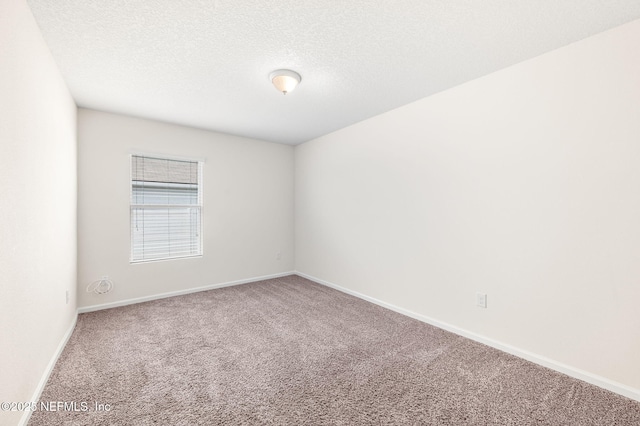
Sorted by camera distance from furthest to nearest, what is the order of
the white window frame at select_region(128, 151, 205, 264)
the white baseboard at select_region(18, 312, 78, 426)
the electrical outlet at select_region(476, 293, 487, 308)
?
the white window frame at select_region(128, 151, 205, 264) < the electrical outlet at select_region(476, 293, 487, 308) < the white baseboard at select_region(18, 312, 78, 426)

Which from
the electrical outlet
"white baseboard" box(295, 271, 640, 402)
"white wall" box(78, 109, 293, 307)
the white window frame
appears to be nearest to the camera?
"white baseboard" box(295, 271, 640, 402)

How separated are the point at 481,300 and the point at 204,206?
371 cm

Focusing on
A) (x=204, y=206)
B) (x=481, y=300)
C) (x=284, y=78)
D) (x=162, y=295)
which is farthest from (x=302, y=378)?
(x=204, y=206)

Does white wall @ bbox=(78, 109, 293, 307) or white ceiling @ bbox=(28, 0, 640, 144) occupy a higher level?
white ceiling @ bbox=(28, 0, 640, 144)

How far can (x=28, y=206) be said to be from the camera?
5.46 ft

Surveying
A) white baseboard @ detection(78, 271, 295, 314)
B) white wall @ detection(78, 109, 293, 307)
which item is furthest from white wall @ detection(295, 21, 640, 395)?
white baseboard @ detection(78, 271, 295, 314)

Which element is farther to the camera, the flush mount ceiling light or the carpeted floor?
the flush mount ceiling light

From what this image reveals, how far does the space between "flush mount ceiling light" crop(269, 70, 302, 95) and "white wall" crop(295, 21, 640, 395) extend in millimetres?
1433

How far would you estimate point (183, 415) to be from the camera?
165cm

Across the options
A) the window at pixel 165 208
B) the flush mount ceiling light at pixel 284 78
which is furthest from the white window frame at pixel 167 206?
the flush mount ceiling light at pixel 284 78

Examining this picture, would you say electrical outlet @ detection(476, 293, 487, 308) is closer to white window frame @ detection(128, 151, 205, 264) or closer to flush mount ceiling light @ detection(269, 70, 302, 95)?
flush mount ceiling light @ detection(269, 70, 302, 95)

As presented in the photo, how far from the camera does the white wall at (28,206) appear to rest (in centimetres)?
136

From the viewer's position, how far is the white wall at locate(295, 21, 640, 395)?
1.87 metres

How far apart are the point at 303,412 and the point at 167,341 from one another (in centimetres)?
161
